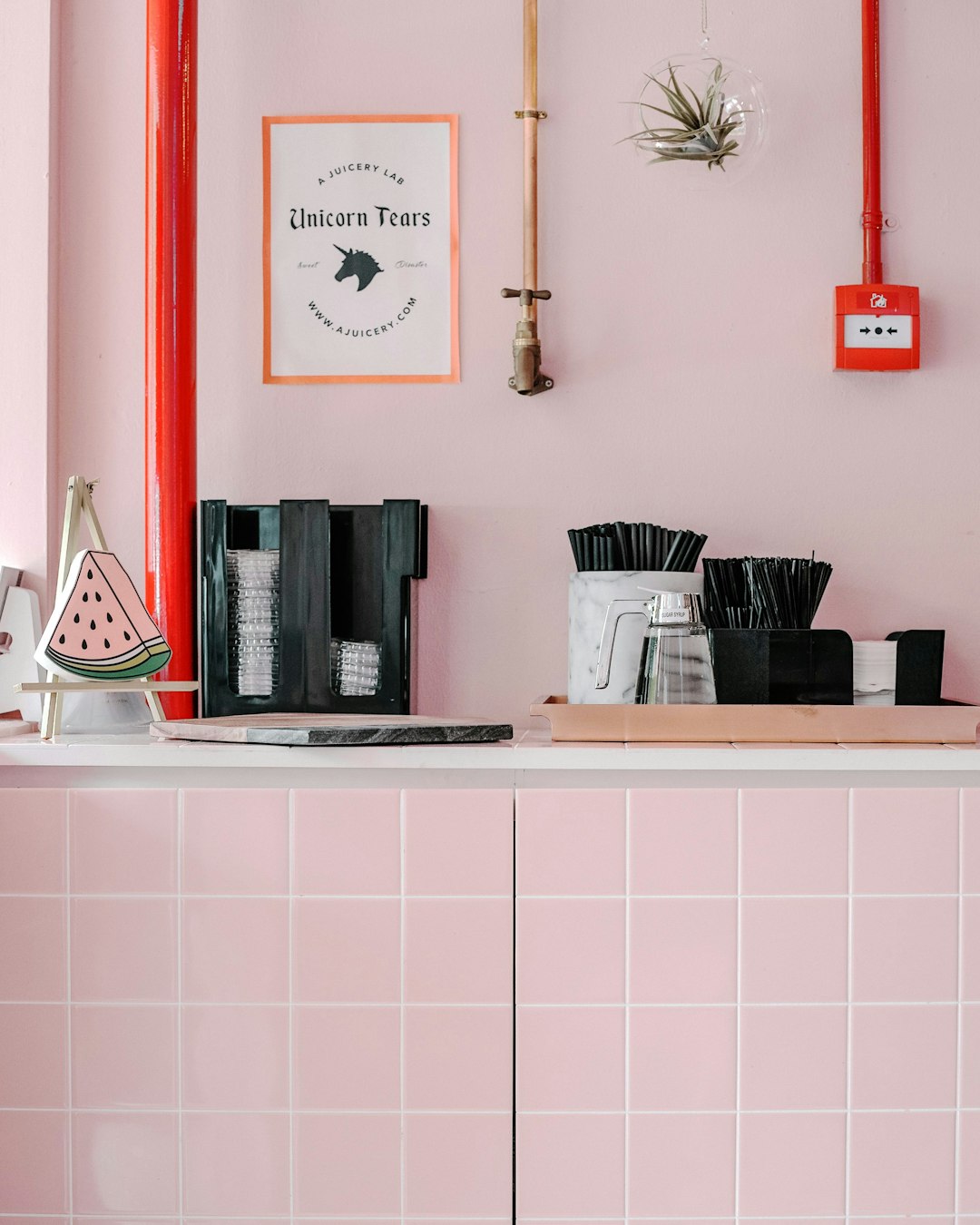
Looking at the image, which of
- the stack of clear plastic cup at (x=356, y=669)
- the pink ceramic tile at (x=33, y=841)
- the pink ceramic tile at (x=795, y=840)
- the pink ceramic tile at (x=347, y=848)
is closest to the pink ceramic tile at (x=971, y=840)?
the pink ceramic tile at (x=795, y=840)

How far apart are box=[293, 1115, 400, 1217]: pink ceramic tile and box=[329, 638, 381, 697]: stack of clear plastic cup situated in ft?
1.56

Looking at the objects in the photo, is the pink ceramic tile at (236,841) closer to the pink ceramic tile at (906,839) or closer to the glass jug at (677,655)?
the glass jug at (677,655)

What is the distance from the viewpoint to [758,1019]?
3.53 ft

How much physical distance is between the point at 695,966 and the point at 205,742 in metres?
Result: 0.54

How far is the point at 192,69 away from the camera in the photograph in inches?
55.6

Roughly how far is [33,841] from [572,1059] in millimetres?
589

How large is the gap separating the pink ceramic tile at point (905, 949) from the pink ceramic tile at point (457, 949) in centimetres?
35

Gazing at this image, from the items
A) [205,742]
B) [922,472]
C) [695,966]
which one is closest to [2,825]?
[205,742]

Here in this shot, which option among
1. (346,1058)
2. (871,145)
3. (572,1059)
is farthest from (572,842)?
(871,145)

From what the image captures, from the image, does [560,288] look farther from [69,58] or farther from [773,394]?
[69,58]

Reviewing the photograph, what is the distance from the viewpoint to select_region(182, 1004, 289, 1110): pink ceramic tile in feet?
3.58

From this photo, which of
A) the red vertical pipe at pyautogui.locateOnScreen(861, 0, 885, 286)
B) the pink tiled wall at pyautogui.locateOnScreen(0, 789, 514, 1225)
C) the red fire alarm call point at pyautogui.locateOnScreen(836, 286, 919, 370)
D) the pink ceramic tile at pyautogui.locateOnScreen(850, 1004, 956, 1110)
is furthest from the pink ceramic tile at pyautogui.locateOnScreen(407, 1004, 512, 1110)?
the red vertical pipe at pyautogui.locateOnScreen(861, 0, 885, 286)

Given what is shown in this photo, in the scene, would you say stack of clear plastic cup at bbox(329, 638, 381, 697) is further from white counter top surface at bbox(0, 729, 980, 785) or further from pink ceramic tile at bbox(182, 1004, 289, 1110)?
pink ceramic tile at bbox(182, 1004, 289, 1110)

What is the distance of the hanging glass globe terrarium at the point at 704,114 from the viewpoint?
1.34 meters
